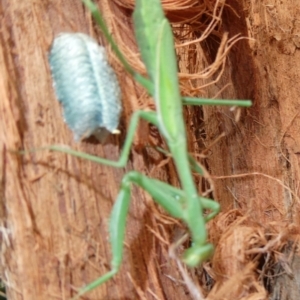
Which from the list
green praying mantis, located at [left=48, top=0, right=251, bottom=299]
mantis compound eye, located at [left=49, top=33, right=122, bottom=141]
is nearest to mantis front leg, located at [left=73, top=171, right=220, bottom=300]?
green praying mantis, located at [left=48, top=0, right=251, bottom=299]

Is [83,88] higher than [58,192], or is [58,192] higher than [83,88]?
[83,88]

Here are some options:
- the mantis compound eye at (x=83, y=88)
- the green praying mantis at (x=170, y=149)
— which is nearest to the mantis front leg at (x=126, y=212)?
the green praying mantis at (x=170, y=149)

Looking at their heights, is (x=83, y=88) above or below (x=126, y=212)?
above

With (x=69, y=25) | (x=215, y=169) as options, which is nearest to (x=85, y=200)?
(x=69, y=25)

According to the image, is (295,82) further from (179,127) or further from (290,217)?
(179,127)

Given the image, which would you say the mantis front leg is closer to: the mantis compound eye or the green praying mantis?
the green praying mantis
